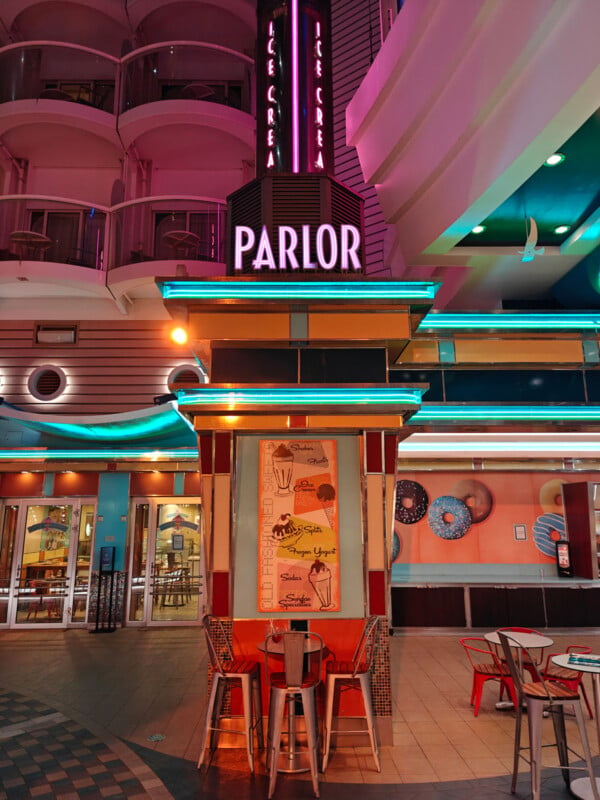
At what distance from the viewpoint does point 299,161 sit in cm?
727

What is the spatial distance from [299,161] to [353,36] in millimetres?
6981

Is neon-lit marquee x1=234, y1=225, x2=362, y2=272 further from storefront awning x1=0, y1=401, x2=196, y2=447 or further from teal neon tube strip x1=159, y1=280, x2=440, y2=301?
storefront awning x1=0, y1=401, x2=196, y2=447

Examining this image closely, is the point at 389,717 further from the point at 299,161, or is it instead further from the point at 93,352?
the point at 93,352

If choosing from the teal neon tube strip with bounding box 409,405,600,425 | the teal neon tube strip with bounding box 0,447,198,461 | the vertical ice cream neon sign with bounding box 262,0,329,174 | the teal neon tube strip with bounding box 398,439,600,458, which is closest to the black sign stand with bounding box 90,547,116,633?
the teal neon tube strip with bounding box 0,447,198,461

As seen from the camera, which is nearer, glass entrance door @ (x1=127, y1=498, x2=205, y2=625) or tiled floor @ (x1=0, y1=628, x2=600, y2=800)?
tiled floor @ (x1=0, y1=628, x2=600, y2=800)

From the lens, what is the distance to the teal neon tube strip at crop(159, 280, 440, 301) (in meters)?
5.22

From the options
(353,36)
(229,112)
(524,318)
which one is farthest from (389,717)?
(353,36)

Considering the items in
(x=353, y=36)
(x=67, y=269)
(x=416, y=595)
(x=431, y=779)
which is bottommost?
(x=431, y=779)

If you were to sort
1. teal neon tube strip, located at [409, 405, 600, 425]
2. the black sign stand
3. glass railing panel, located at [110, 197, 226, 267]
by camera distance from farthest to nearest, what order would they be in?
1. glass railing panel, located at [110, 197, 226, 267]
2. the black sign stand
3. teal neon tube strip, located at [409, 405, 600, 425]

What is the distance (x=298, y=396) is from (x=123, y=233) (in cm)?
625

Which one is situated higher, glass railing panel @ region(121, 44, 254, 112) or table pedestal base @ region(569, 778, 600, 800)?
glass railing panel @ region(121, 44, 254, 112)

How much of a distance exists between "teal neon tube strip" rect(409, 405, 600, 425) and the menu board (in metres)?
2.12

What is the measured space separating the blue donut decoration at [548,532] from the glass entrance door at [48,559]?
8.08m

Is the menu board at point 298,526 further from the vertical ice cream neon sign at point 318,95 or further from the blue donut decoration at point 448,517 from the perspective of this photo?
the blue donut decoration at point 448,517
